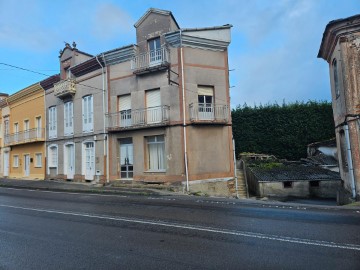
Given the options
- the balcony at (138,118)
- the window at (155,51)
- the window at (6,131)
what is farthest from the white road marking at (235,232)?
the window at (6,131)

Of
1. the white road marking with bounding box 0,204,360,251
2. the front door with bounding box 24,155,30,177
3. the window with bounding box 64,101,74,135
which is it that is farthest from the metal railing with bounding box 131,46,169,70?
the front door with bounding box 24,155,30,177

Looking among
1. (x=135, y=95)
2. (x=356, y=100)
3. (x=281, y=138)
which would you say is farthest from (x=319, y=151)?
(x=135, y=95)

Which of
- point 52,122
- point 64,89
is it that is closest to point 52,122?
point 52,122

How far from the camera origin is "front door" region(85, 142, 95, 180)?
21391 millimetres

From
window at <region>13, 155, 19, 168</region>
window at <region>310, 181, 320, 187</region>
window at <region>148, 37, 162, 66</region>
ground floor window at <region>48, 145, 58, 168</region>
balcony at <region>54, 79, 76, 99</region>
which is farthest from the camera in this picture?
window at <region>13, 155, 19, 168</region>

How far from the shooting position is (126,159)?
19.8 metres

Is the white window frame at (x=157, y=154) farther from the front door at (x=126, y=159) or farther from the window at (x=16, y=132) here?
the window at (x=16, y=132)

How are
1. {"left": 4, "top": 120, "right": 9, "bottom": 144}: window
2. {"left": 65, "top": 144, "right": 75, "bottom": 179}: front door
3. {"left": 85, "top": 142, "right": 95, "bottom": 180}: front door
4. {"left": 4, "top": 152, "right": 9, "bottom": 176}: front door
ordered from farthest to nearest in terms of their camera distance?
{"left": 4, "top": 152, "right": 9, "bottom": 176}: front door, {"left": 4, "top": 120, "right": 9, "bottom": 144}: window, {"left": 65, "top": 144, "right": 75, "bottom": 179}: front door, {"left": 85, "top": 142, "right": 95, "bottom": 180}: front door

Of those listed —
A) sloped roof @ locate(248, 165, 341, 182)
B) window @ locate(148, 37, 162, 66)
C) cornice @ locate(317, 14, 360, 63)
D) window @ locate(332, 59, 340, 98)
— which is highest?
window @ locate(148, 37, 162, 66)

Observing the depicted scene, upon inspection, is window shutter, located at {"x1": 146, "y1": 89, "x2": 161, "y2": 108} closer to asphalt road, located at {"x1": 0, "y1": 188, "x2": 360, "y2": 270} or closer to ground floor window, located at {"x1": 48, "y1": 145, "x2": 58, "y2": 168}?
asphalt road, located at {"x1": 0, "y1": 188, "x2": 360, "y2": 270}

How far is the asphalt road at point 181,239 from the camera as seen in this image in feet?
16.4

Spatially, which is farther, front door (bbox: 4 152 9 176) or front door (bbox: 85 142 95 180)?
front door (bbox: 4 152 9 176)

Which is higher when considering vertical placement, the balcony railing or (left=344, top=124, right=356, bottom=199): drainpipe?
the balcony railing

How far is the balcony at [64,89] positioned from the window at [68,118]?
729 millimetres
